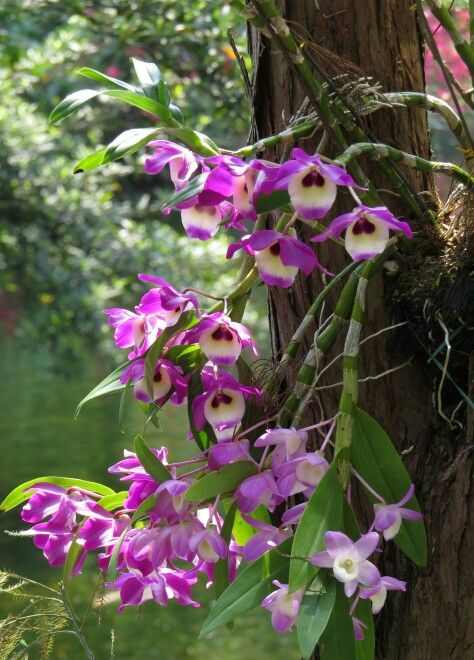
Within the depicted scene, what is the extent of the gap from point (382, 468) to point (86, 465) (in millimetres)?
4668

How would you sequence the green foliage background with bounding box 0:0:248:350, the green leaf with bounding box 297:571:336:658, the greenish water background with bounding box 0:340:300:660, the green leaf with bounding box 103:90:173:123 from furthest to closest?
the greenish water background with bounding box 0:340:300:660 → the green foliage background with bounding box 0:0:248:350 → the green leaf with bounding box 103:90:173:123 → the green leaf with bounding box 297:571:336:658

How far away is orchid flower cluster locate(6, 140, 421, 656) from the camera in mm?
682

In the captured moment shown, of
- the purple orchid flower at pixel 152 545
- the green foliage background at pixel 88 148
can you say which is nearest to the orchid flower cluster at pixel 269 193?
the purple orchid flower at pixel 152 545

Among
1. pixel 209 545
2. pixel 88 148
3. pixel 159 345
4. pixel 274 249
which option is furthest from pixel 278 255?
pixel 88 148

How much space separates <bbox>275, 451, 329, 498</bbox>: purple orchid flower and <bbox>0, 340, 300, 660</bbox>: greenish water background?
21 centimetres

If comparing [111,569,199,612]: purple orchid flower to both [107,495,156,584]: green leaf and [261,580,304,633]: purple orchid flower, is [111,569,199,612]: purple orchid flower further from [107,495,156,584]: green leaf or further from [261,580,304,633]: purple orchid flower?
[261,580,304,633]: purple orchid flower

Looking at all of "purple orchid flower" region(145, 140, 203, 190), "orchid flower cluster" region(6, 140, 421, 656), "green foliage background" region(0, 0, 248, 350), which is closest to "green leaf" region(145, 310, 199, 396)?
"orchid flower cluster" region(6, 140, 421, 656)

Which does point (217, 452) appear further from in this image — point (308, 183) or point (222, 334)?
point (308, 183)

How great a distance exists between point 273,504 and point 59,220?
2.61m

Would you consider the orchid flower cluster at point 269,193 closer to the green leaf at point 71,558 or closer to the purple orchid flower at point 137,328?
the purple orchid flower at point 137,328

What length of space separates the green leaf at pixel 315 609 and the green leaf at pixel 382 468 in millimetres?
92

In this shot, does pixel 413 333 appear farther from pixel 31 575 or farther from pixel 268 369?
pixel 31 575

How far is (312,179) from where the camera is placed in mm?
685

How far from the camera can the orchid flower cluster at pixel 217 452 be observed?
2.24 ft
